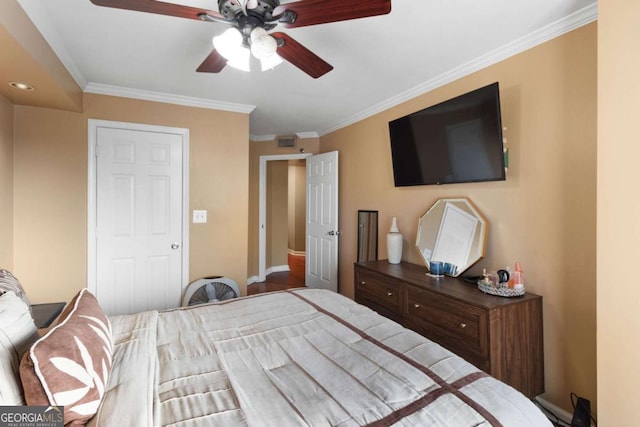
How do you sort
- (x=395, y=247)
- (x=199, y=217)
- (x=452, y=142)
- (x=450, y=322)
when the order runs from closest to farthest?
(x=450, y=322)
(x=452, y=142)
(x=395, y=247)
(x=199, y=217)

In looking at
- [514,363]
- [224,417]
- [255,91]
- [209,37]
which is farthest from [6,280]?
[514,363]

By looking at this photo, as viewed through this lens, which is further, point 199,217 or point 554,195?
point 199,217

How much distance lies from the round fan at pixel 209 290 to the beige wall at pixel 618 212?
9.16 feet

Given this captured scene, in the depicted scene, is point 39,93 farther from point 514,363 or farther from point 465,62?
point 514,363

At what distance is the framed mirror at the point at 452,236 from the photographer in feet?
7.55

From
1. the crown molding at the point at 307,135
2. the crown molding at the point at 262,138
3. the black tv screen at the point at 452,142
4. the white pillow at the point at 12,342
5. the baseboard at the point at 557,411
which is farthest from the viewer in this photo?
the crown molding at the point at 262,138

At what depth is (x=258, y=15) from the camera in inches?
56.3

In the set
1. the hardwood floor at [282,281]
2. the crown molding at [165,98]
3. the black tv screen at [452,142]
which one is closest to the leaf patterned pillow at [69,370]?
the black tv screen at [452,142]

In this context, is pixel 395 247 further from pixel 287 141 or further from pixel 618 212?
pixel 287 141

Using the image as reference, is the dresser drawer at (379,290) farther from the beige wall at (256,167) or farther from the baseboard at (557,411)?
the beige wall at (256,167)

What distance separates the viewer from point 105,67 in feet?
8.00

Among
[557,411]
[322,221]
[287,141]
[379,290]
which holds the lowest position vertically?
[557,411]


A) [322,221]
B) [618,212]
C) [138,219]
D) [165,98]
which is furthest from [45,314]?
[618,212]

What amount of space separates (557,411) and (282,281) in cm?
393
